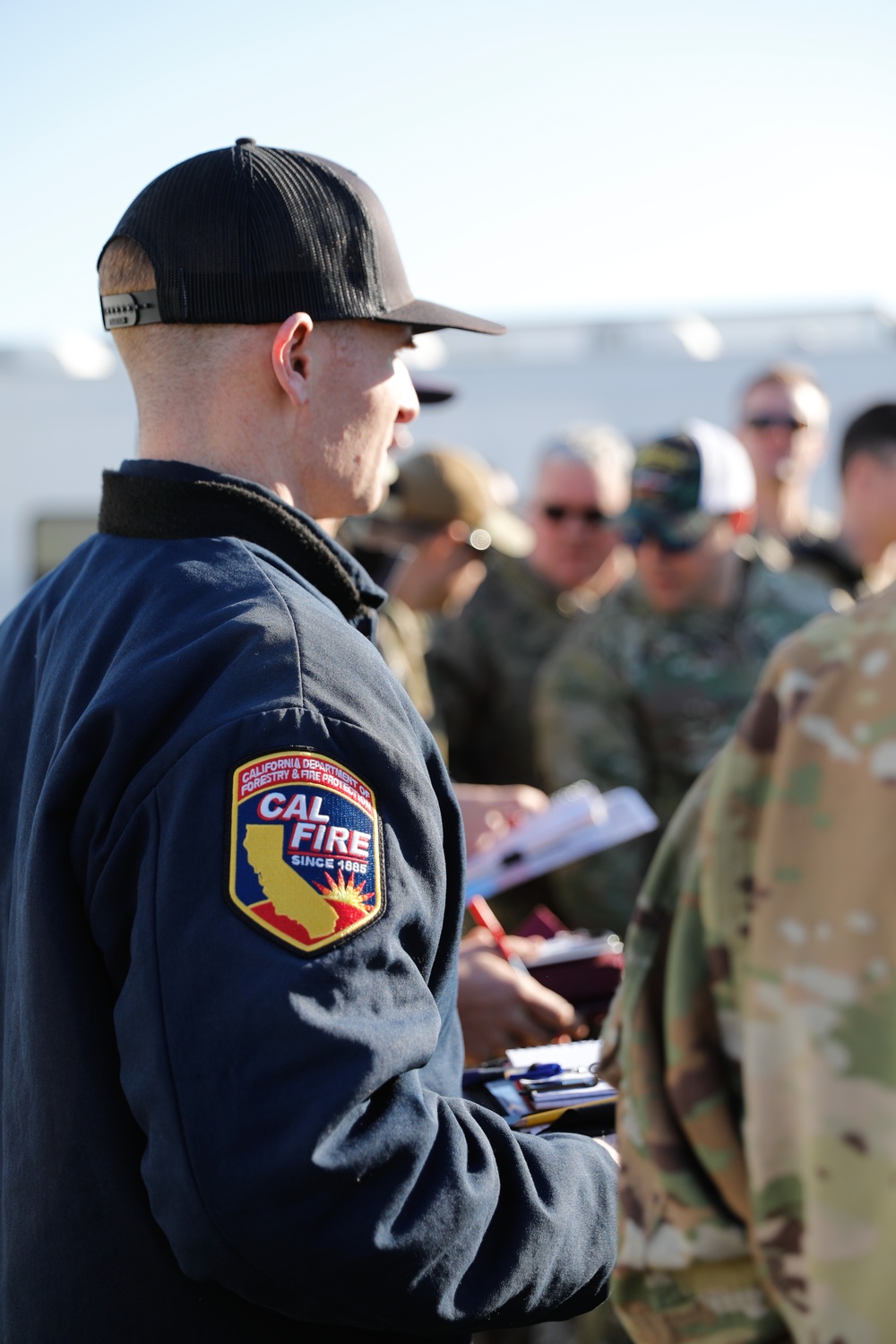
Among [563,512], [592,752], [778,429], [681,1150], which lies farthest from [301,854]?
[778,429]

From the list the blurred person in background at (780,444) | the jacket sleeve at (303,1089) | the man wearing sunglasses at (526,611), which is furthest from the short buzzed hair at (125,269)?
the blurred person in background at (780,444)

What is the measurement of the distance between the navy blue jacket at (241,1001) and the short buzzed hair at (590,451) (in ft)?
11.4

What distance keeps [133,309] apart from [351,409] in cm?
29

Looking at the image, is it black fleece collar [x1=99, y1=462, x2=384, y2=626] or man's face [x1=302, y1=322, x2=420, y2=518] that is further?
man's face [x1=302, y1=322, x2=420, y2=518]

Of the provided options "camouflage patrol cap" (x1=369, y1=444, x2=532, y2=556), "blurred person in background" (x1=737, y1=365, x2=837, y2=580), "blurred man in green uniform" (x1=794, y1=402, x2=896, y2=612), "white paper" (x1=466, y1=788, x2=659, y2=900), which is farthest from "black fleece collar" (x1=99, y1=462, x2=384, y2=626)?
"blurred person in background" (x1=737, y1=365, x2=837, y2=580)

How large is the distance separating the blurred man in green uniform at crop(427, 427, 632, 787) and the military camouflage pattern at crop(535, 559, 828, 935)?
50 cm

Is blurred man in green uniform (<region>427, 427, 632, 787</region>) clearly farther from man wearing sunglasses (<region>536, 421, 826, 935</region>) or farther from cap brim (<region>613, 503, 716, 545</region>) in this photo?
cap brim (<region>613, 503, 716, 545</region>)

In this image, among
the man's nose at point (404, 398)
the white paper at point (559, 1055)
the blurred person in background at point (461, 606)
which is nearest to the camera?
the man's nose at point (404, 398)

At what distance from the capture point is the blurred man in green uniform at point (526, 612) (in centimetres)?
455

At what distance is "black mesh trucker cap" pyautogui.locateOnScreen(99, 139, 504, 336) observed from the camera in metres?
1.52

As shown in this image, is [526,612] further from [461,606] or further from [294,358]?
[294,358]

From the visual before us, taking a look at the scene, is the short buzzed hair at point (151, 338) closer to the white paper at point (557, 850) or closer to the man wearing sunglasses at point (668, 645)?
the white paper at point (557, 850)

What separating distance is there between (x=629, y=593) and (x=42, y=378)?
6519 millimetres

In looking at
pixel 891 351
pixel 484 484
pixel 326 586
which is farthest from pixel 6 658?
pixel 891 351
